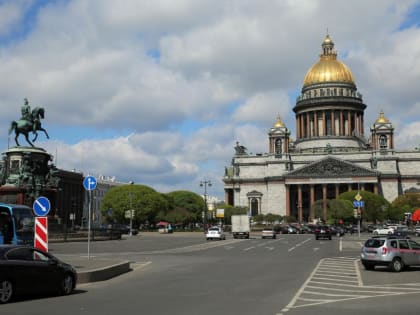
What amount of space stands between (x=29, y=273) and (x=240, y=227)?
61.1m

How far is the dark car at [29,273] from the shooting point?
571 inches

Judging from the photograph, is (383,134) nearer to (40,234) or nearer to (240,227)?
(240,227)

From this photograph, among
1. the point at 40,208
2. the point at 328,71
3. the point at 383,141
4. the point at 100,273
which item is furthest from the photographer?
the point at 328,71

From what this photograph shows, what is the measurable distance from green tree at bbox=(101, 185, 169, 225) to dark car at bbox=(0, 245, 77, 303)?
96.3m

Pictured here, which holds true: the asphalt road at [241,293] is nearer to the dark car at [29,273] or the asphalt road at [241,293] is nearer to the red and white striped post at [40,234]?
the dark car at [29,273]

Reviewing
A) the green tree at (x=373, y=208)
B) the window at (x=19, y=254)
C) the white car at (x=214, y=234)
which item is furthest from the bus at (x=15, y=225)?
the green tree at (x=373, y=208)

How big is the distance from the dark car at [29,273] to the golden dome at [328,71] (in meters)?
147

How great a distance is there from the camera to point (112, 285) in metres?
19.0

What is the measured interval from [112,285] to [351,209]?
101978 millimetres

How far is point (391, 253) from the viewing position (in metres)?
24.4

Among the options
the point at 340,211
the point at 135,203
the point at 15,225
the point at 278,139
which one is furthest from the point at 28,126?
the point at 278,139

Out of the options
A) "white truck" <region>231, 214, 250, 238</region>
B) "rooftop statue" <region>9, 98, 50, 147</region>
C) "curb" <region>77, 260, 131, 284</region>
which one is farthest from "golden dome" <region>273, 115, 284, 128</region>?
"curb" <region>77, 260, 131, 284</region>

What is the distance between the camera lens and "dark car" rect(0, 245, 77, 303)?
1451 centimetres

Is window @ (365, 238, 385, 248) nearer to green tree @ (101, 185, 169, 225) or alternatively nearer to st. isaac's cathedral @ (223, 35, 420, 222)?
green tree @ (101, 185, 169, 225)
